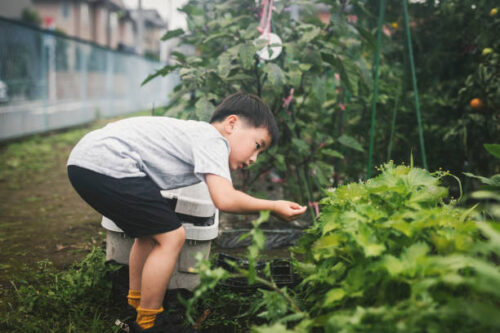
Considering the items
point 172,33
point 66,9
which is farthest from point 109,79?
point 66,9

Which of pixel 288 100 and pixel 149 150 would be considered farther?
pixel 288 100

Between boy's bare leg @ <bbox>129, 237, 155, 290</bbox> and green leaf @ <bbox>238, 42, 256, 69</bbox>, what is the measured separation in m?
0.98

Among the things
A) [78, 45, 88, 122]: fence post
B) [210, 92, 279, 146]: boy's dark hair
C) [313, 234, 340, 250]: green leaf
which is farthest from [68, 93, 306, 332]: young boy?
[78, 45, 88, 122]: fence post

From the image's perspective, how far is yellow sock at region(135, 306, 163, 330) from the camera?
1.61 meters

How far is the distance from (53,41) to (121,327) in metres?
8.28

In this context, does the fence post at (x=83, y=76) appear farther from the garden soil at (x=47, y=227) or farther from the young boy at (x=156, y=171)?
the young boy at (x=156, y=171)

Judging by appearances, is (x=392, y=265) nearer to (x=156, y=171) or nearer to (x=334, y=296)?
(x=334, y=296)

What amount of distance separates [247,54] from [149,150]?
778 millimetres

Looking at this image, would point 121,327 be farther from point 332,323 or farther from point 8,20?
point 8,20

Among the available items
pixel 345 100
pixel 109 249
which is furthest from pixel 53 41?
pixel 109 249

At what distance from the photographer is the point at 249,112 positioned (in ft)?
5.77

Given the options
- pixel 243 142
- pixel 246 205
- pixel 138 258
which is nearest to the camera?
pixel 246 205

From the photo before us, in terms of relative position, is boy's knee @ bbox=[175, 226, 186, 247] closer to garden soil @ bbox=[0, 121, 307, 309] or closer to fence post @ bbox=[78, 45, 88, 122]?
garden soil @ bbox=[0, 121, 307, 309]

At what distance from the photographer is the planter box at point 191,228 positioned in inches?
71.6
